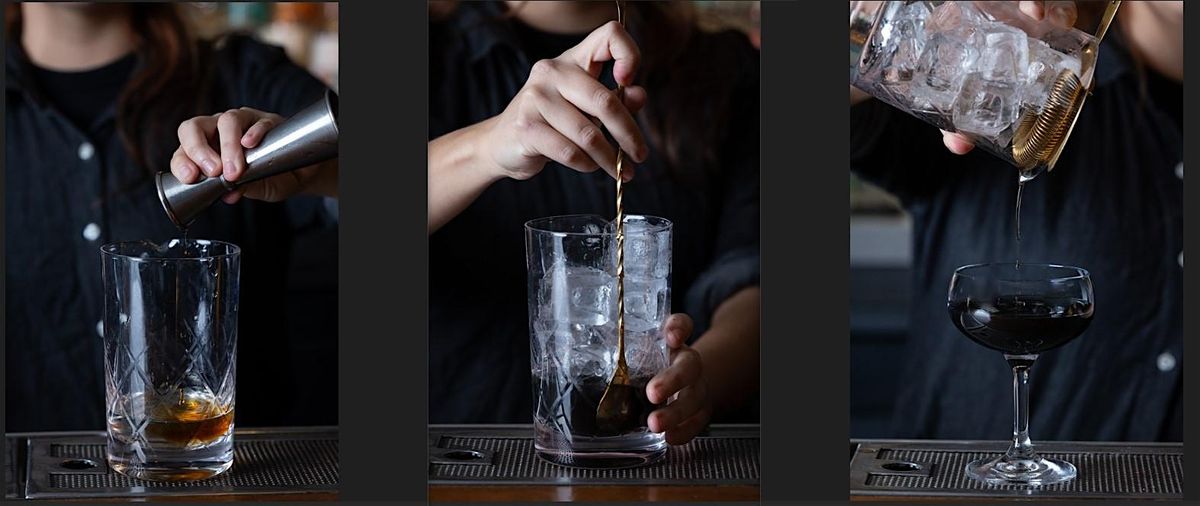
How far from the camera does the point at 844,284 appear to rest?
1663 mm

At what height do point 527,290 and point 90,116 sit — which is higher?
point 90,116

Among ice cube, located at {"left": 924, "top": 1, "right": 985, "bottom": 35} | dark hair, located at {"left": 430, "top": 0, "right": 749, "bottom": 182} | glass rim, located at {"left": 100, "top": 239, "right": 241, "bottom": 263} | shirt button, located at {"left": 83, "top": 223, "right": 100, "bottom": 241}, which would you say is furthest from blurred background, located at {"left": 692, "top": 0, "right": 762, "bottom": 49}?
shirt button, located at {"left": 83, "top": 223, "right": 100, "bottom": 241}

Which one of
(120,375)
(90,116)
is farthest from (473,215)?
(90,116)

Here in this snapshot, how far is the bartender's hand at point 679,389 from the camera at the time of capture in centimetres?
155

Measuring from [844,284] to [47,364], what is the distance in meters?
1.05

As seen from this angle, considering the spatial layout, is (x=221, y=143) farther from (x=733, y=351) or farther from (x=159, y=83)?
(x=733, y=351)

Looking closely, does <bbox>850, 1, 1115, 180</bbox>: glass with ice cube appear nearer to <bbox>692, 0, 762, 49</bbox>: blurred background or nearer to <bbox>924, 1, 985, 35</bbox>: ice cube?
<bbox>924, 1, 985, 35</bbox>: ice cube

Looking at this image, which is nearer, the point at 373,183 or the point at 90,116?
the point at 373,183

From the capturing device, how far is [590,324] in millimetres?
1506

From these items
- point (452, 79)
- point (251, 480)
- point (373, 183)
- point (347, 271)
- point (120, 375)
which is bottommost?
point (251, 480)

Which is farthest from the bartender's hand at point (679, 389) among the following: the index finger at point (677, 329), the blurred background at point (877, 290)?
the blurred background at point (877, 290)

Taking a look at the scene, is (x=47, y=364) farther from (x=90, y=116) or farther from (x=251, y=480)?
(x=251, y=480)

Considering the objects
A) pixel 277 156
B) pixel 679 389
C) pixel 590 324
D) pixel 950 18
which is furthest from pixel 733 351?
pixel 277 156

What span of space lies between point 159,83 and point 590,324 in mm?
747
